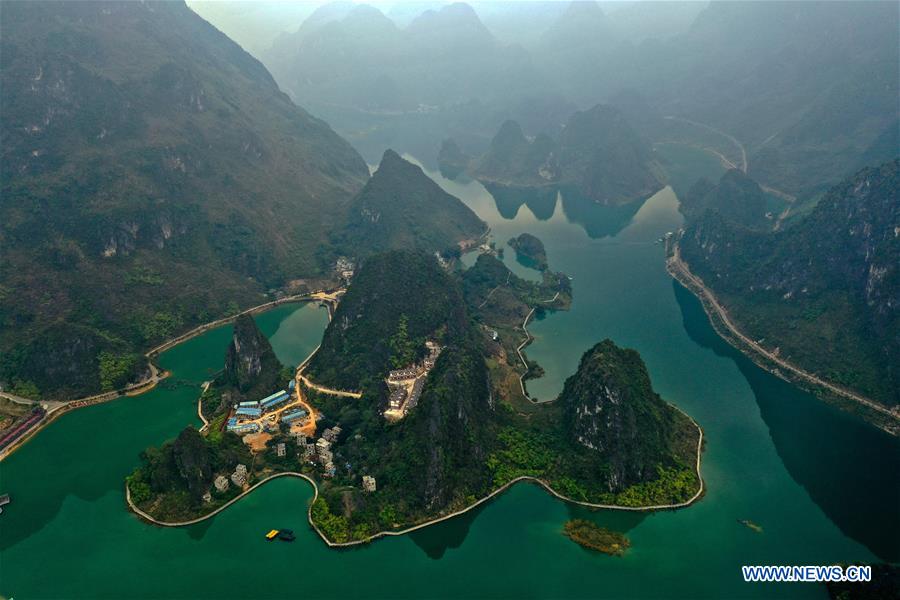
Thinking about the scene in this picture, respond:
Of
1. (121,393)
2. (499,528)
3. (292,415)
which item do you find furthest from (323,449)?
(121,393)

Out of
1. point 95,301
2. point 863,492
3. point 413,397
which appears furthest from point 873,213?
point 95,301

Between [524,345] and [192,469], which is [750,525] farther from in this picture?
[192,469]

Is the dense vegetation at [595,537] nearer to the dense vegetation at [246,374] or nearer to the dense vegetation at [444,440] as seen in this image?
the dense vegetation at [444,440]

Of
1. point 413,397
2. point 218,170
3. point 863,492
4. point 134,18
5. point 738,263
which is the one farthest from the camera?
point 134,18

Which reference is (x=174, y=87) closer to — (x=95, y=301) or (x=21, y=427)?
(x=95, y=301)

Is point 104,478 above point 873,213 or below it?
below

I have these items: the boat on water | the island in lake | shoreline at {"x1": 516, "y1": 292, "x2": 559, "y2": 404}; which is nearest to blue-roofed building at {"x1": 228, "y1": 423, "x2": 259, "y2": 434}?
the island in lake

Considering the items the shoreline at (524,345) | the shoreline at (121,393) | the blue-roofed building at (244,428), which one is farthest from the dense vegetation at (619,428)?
the shoreline at (121,393)
